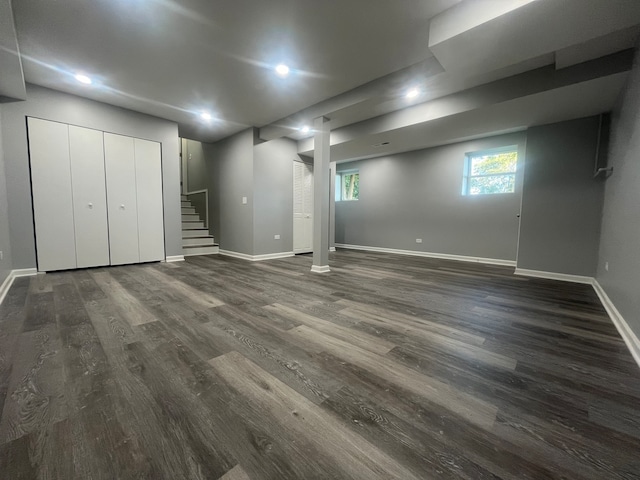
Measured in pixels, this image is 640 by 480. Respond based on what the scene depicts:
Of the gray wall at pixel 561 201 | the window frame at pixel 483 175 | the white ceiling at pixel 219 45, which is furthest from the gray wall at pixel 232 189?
the gray wall at pixel 561 201

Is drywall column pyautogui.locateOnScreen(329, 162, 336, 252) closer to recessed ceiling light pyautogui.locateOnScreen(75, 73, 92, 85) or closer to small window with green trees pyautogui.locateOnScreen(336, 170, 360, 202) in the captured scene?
small window with green trees pyautogui.locateOnScreen(336, 170, 360, 202)

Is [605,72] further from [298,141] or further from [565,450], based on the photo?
[298,141]

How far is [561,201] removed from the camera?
378cm

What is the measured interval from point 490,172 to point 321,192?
144 inches

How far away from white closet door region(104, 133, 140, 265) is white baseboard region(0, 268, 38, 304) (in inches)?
36.0

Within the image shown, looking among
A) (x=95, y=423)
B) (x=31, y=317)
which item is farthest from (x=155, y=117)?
(x=95, y=423)

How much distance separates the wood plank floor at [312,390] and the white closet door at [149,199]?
2083mm

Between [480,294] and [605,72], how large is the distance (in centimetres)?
246

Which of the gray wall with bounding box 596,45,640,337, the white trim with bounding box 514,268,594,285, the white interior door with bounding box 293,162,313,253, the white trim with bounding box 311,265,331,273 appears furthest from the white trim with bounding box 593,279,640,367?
the white interior door with bounding box 293,162,313,253

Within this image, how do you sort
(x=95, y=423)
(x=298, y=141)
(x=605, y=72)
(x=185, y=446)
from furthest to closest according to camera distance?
1. (x=298, y=141)
2. (x=605, y=72)
3. (x=95, y=423)
4. (x=185, y=446)

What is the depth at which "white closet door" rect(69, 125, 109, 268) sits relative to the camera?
155 inches

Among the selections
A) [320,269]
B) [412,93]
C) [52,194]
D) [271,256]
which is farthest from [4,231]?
[412,93]

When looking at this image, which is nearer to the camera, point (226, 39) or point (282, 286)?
point (226, 39)

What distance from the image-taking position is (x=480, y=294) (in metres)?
2.99
